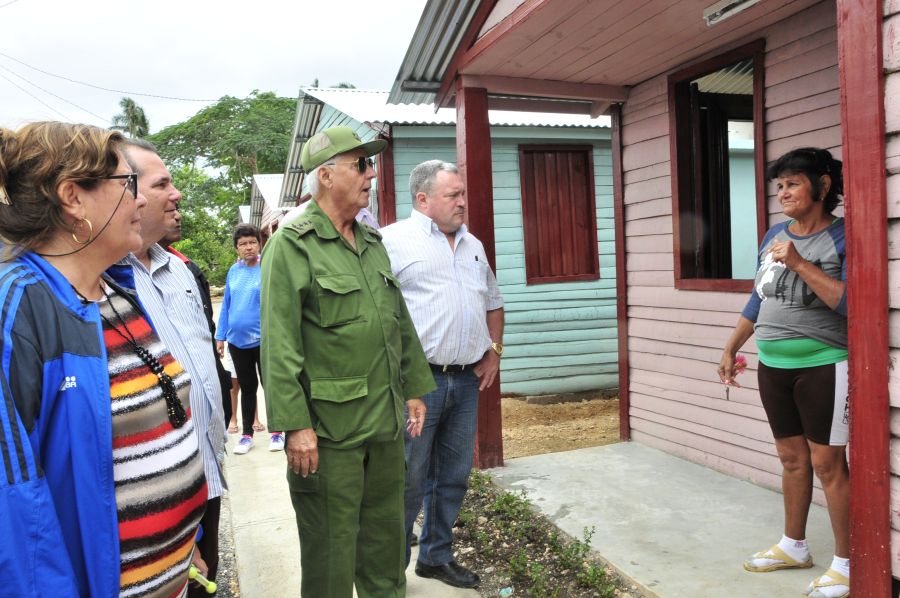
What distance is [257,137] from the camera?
34.2 metres

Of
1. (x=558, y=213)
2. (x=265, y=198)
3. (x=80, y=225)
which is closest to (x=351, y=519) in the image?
(x=80, y=225)

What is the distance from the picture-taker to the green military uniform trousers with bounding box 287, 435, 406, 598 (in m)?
2.43

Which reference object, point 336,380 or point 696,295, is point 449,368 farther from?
point 696,295

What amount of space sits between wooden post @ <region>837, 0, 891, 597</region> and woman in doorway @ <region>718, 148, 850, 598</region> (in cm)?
53

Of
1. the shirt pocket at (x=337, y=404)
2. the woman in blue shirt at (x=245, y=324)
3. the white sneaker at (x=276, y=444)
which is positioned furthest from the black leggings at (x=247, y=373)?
the shirt pocket at (x=337, y=404)

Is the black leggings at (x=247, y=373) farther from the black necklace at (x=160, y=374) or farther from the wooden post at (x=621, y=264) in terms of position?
the black necklace at (x=160, y=374)

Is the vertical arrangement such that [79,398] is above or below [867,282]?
below

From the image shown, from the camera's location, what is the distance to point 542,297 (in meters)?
8.52

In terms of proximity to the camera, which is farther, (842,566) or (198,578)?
(842,566)

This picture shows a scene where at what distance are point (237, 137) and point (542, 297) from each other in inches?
1174

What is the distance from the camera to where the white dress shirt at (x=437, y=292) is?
3174mm

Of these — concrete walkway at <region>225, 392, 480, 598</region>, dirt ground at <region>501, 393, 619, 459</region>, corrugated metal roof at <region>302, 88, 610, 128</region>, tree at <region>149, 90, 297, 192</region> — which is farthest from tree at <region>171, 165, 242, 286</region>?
concrete walkway at <region>225, 392, 480, 598</region>

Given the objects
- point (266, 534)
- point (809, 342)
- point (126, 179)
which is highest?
point (126, 179)

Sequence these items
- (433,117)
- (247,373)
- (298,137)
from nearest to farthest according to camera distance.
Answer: (247,373)
(433,117)
(298,137)
